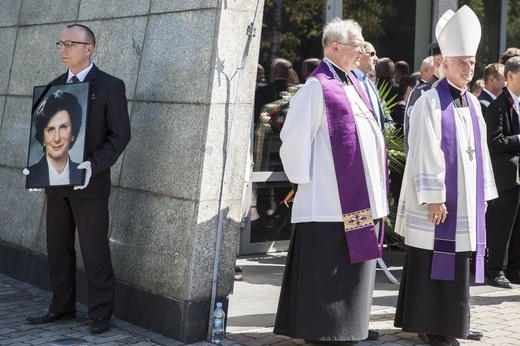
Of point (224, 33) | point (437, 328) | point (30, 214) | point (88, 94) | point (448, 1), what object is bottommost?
point (437, 328)

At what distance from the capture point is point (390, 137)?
859 centimetres

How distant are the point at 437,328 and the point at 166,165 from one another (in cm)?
212

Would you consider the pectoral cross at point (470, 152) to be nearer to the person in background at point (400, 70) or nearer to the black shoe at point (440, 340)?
the black shoe at point (440, 340)

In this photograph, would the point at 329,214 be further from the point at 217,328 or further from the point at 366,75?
the point at 366,75

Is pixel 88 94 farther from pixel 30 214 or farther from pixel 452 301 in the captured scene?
pixel 452 301

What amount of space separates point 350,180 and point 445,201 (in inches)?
28.3

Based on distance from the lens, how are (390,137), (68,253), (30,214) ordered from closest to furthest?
(68,253), (30,214), (390,137)

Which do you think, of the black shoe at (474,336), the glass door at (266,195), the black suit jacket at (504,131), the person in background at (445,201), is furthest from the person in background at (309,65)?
the black shoe at (474,336)

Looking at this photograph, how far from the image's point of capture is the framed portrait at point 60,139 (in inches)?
249

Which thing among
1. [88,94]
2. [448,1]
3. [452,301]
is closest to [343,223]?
[452,301]

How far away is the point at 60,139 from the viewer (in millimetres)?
6371

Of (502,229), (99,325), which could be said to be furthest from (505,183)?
(99,325)

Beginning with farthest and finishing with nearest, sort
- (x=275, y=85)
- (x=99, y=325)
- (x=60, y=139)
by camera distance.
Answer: (x=275, y=85)
(x=99, y=325)
(x=60, y=139)

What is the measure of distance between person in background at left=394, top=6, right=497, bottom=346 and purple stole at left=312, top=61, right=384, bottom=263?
1.47 feet
